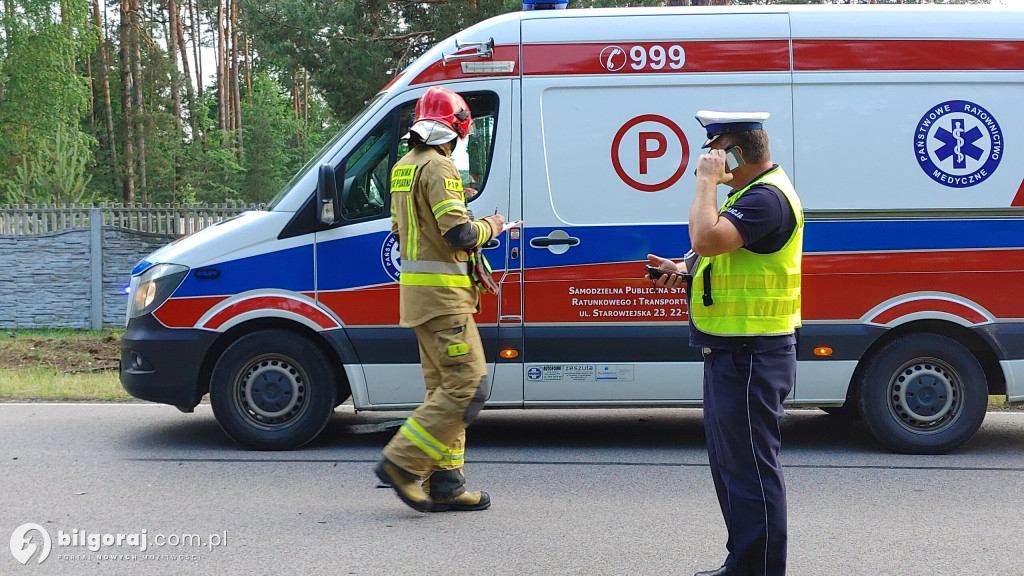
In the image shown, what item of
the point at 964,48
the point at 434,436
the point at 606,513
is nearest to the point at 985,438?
the point at 964,48

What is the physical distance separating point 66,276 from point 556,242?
10.1 metres

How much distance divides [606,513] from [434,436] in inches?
37.8

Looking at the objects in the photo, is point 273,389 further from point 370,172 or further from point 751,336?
point 751,336

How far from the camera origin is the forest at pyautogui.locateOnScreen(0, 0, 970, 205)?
16141 mm

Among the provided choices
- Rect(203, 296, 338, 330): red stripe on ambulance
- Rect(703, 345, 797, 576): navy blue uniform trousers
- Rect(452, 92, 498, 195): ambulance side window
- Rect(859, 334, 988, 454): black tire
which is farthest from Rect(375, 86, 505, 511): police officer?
Rect(859, 334, 988, 454): black tire

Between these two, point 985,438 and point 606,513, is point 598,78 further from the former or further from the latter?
point 985,438

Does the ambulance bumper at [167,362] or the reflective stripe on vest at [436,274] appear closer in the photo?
the reflective stripe on vest at [436,274]

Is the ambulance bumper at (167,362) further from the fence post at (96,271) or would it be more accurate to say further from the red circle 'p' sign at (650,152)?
the fence post at (96,271)

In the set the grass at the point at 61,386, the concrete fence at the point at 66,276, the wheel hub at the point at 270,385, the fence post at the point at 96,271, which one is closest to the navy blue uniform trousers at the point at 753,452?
the wheel hub at the point at 270,385

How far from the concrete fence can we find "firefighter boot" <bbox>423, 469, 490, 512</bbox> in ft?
33.1

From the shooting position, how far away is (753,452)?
3.76 metres

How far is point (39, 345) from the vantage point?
1242 centimetres

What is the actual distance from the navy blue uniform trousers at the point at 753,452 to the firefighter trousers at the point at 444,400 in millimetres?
1643

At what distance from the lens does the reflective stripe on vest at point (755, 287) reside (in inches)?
148
